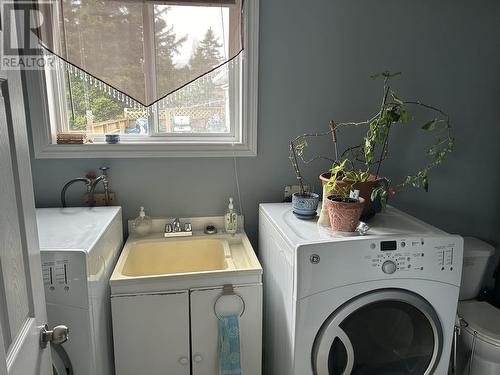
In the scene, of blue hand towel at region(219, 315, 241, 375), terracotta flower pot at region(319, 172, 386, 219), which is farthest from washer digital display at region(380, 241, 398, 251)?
blue hand towel at region(219, 315, 241, 375)

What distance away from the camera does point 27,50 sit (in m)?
1.44

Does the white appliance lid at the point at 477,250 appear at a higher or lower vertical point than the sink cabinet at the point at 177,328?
higher

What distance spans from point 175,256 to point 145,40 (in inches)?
41.0

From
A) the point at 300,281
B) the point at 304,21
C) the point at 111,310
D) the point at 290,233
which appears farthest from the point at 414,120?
the point at 111,310

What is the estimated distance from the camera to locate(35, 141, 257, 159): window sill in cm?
173

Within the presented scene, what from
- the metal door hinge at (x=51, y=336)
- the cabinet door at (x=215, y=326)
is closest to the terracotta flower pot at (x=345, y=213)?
the cabinet door at (x=215, y=326)

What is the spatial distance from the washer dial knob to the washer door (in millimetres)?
79

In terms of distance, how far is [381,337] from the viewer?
4.65 feet

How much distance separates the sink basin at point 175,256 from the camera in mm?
1751

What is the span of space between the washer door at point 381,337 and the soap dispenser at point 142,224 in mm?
997

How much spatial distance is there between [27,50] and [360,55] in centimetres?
155

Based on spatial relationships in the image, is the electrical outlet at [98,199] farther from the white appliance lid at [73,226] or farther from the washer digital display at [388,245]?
the washer digital display at [388,245]

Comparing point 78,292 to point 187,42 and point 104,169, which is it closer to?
point 104,169

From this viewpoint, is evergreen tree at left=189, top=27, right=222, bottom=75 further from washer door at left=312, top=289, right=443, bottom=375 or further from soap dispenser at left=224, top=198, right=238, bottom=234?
washer door at left=312, top=289, right=443, bottom=375
